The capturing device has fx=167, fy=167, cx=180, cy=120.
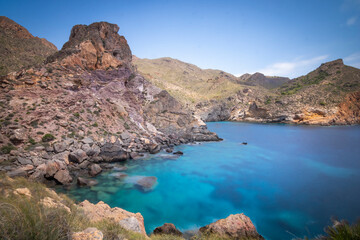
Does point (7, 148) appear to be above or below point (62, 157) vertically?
above

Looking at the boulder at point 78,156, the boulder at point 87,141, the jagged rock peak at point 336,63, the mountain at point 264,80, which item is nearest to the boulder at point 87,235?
the boulder at point 78,156

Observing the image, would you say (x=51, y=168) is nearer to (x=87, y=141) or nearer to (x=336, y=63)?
(x=87, y=141)

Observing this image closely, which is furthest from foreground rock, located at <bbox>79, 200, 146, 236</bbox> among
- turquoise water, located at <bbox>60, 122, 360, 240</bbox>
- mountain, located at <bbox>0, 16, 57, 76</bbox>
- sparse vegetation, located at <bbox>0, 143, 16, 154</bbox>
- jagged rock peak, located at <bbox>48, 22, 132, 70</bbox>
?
mountain, located at <bbox>0, 16, 57, 76</bbox>

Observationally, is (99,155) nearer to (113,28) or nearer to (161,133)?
(161,133)

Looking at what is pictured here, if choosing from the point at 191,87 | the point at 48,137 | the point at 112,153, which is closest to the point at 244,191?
the point at 112,153

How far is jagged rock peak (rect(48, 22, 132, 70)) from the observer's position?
822 inches

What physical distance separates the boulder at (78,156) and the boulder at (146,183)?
16.5 feet

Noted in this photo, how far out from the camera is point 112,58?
24172mm

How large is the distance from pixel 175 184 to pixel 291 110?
183 feet

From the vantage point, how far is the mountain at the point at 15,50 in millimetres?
26375

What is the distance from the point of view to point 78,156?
43.2 ft

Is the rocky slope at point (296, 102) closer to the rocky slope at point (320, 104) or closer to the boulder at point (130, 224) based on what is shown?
the rocky slope at point (320, 104)

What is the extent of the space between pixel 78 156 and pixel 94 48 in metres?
16.3

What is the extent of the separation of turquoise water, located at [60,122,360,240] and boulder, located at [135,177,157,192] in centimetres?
33
